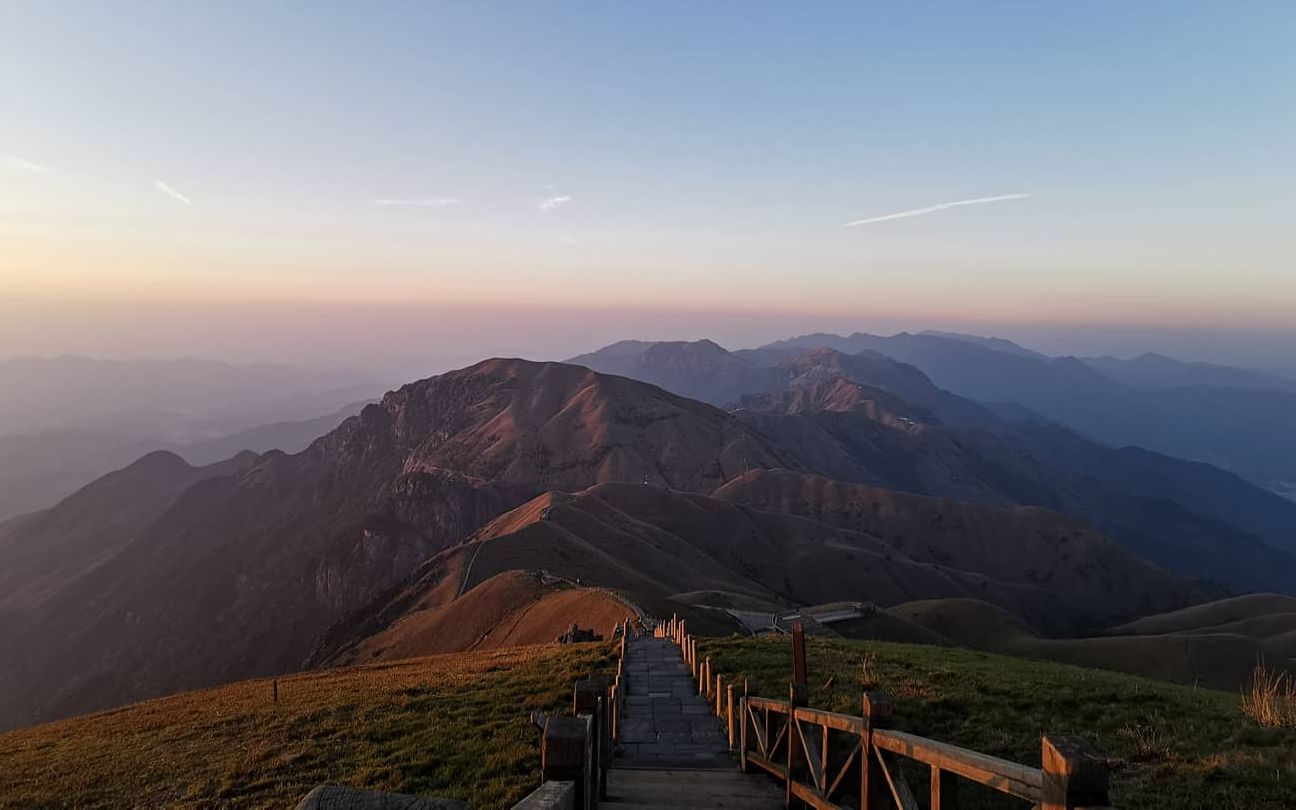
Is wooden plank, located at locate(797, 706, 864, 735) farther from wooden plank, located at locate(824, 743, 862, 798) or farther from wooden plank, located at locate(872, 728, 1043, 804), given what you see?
wooden plank, located at locate(872, 728, 1043, 804)

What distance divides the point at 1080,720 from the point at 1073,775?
428 inches

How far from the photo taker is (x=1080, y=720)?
39.5 feet

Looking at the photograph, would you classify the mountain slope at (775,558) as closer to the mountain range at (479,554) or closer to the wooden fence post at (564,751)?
the mountain range at (479,554)

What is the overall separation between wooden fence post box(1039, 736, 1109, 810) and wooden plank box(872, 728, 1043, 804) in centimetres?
14

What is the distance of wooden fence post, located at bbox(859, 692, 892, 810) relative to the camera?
232 inches

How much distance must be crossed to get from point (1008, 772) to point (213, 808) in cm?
1336

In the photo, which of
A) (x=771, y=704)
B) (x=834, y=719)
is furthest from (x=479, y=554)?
(x=834, y=719)

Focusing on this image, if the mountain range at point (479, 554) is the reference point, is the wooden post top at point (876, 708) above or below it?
above

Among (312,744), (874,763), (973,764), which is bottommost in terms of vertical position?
(312,744)

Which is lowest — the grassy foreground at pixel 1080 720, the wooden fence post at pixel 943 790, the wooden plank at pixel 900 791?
the grassy foreground at pixel 1080 720

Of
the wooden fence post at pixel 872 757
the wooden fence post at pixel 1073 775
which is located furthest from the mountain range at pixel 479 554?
the wooden fence post at pixel 1073 775

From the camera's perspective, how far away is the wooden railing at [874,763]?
11.7 feet

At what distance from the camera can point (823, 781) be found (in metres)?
7.31

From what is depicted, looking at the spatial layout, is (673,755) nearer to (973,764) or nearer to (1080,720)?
(1080,720)
